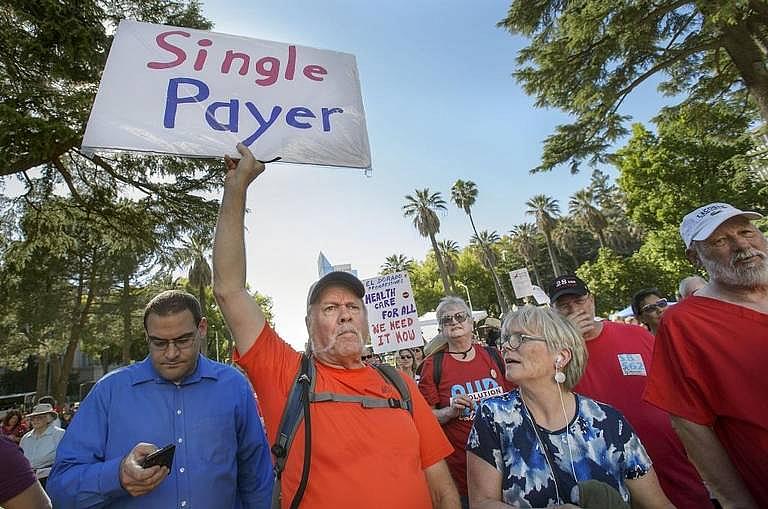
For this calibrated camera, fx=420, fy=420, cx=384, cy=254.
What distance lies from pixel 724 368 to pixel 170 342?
280 centimetres

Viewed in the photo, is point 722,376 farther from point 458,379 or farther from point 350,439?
point 458,379

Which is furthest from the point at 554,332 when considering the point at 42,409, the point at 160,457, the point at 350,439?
the point at 42,409

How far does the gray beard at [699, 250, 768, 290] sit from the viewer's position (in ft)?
6.81

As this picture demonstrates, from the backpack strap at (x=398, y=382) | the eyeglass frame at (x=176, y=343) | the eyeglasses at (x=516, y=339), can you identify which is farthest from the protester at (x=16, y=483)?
the eyeglasses at (x=516, y=339)

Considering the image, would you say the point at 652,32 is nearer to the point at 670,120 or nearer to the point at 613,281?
the point at 670,120

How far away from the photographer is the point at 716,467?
6.61ft

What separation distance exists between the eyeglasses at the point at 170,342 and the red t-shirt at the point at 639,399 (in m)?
2.47

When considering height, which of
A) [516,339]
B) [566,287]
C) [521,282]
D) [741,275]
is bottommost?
[516,339]

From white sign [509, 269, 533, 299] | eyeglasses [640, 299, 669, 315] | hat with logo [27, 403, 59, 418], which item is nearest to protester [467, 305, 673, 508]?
A: eyeglasses [640, 299, 669, 315]

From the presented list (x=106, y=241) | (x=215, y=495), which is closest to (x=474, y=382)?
(x=215, y=495)

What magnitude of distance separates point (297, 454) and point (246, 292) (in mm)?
787

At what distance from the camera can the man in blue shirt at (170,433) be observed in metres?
1.88

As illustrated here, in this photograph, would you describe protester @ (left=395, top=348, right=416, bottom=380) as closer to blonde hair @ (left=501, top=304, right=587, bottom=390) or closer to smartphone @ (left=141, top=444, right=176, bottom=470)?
blonde hair @ (left=501, top=304, right=587, bottom=390)

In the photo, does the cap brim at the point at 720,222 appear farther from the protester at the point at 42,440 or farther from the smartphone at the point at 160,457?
the protester at the point at 42,440
